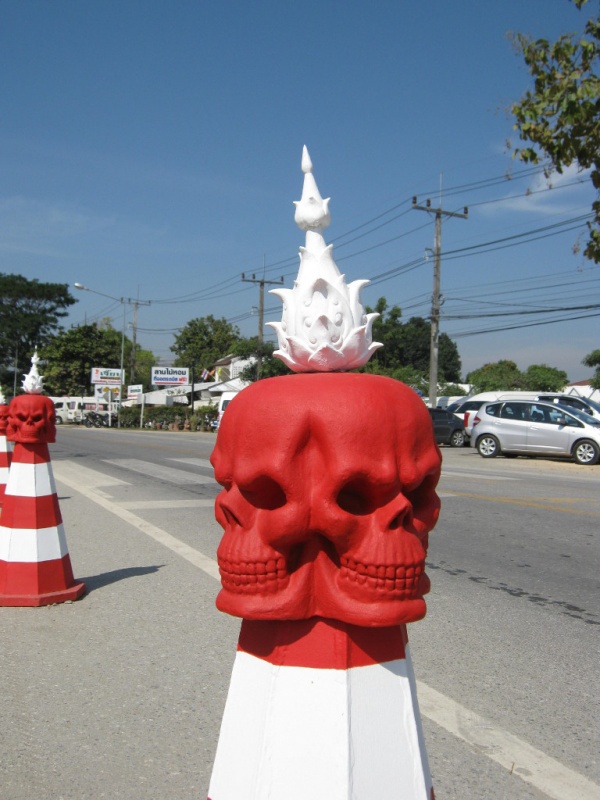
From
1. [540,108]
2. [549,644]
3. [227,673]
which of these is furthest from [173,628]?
[540,108]

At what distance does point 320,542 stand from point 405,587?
21cm

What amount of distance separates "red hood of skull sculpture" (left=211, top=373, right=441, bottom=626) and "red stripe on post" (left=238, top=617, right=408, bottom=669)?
0.17 ft

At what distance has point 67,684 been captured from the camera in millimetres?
3986

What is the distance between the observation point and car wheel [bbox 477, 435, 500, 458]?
2041cm

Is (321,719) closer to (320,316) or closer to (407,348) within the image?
(320,316)

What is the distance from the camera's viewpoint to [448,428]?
26.6 metres

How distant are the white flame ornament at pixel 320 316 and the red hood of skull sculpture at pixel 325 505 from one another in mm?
203

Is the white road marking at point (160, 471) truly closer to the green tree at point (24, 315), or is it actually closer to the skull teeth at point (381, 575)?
the skull teeth at point (381, 575)

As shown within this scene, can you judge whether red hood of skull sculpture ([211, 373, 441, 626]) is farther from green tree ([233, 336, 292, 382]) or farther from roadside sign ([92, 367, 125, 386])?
roadside sign ([92, 367, 125, 386])

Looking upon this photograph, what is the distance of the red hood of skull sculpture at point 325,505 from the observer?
162cm

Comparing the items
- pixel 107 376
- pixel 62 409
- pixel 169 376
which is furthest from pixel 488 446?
pixel 62 409

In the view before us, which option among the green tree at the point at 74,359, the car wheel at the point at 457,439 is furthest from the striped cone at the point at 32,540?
the green tree at the point at 74,359

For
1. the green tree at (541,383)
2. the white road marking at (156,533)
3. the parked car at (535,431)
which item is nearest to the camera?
the white road marking at (156,533)

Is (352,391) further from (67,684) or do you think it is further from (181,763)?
(67,684)
